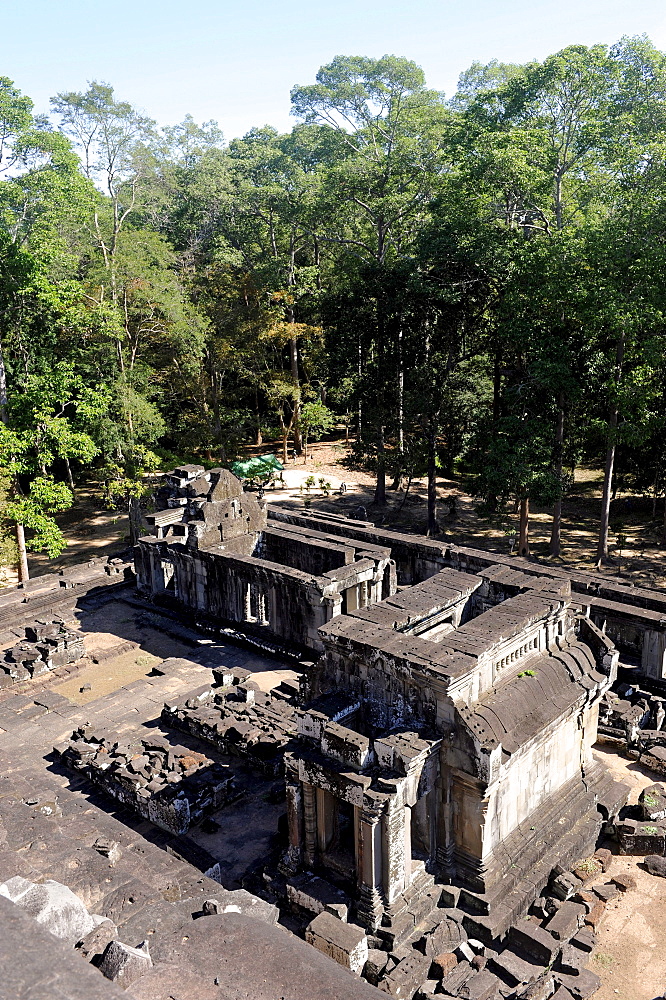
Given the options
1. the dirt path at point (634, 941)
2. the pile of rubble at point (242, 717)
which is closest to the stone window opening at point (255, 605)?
the pile of rubble at point (242, 717)

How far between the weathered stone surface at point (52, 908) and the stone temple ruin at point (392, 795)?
0.03 m

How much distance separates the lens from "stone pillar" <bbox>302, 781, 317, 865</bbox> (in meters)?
13.1

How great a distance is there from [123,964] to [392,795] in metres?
6.87

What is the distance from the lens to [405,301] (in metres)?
30.7

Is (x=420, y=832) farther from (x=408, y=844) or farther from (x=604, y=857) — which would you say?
(x=604, y=857)

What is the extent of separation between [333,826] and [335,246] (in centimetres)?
3879

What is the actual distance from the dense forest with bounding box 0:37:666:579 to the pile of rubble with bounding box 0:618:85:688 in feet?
16.5

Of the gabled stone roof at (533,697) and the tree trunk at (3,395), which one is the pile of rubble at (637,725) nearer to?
the gabled stone roof at (533,697)

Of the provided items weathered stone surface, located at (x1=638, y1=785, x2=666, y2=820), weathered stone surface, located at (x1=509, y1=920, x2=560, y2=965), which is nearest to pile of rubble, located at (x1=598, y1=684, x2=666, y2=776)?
weathered stone surface, located at (x1=638, y1=785, x2=666, y2=820)

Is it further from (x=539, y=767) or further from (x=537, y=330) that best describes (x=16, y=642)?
(x=537, y=330)

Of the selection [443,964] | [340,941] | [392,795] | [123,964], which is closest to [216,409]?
[392,795]

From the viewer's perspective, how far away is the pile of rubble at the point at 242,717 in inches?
679

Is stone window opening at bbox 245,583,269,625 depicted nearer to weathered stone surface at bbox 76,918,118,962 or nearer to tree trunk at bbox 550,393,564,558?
tree trunk at bbox 550,393,564,558

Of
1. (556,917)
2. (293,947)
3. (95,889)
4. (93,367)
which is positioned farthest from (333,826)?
(93,367)
